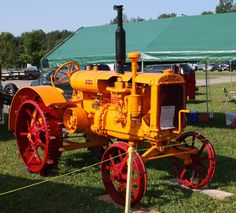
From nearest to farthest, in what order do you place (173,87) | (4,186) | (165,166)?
1. (173,87)
2. (4,186)
3. (165,166)

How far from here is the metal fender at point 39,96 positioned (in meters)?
6.21

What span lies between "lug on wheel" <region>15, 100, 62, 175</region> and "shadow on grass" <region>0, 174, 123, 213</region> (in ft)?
1.31

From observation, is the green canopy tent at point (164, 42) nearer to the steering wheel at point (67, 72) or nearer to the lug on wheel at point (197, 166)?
the steering wheel at point (67, 72)

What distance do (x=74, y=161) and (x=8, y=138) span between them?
2.87m

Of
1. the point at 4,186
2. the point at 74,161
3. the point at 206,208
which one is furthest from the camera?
the point at 74,161

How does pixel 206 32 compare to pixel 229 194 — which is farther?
pixel 206 32

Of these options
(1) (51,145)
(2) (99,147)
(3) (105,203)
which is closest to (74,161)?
(2) (99,147)

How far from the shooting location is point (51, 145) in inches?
235

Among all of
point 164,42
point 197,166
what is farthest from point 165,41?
point 197,166

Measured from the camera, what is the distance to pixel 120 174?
5.11m

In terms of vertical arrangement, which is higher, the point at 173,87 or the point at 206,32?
the point at 206,32

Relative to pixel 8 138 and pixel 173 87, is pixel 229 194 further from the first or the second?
pixel 8 138

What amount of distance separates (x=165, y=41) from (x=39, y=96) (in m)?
4.39

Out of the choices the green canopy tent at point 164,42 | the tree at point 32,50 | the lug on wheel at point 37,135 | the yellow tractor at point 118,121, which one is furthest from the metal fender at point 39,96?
the tree at point 32,50
